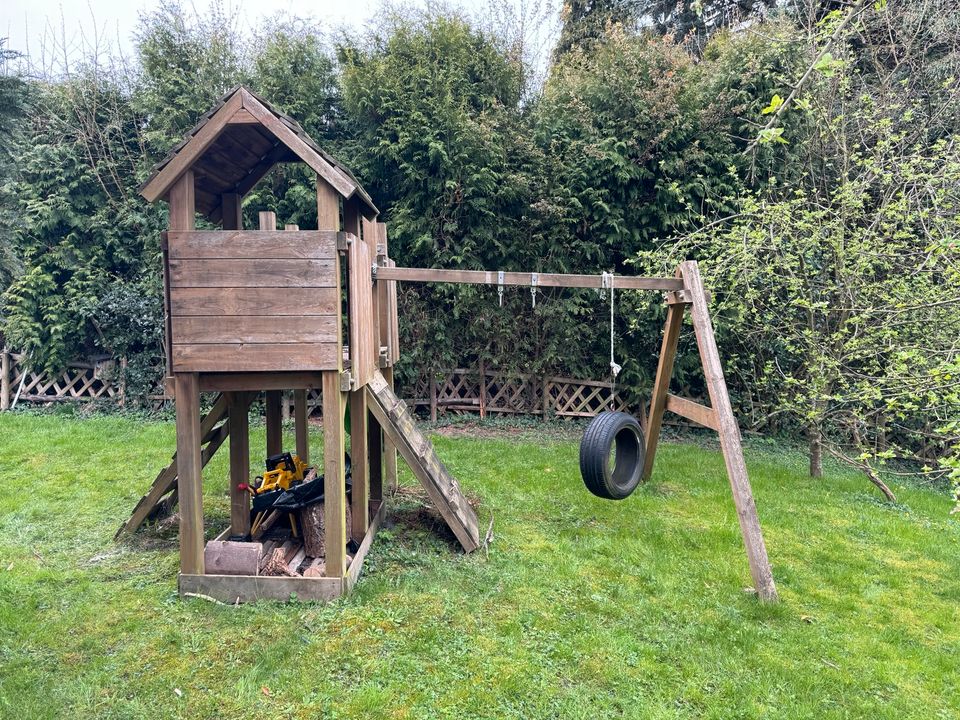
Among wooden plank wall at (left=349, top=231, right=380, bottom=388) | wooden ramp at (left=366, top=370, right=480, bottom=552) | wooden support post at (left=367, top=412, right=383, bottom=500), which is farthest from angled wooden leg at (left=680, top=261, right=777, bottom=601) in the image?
wooden support post at (left=367, top=412, right=383, bottom=500)

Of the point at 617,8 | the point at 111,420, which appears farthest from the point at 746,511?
the point at 617,8

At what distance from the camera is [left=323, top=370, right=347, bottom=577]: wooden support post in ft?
11.6

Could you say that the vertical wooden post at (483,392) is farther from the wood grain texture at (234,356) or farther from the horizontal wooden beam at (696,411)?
the wood grain texture at (234,356)

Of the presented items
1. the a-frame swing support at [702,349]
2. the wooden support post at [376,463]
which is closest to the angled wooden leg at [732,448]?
the a-frame swing support at [702,349]

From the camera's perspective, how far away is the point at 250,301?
343 centimetres

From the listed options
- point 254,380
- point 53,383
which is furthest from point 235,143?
point 53,383

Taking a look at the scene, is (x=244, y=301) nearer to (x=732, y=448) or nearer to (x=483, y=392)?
(x=732, y=448)

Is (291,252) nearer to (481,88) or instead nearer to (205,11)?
(481,88)

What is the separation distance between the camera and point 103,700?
8.78ft

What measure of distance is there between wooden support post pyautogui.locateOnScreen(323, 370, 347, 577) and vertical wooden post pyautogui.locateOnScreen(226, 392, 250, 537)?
3.86 feet

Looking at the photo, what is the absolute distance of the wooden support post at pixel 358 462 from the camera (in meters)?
4.22

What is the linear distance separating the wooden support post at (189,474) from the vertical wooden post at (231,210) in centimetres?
158

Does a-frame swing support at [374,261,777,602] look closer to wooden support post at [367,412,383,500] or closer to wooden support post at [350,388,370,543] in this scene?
wooden support post at [350,388,370,543]

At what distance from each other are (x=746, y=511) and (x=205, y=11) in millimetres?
11946
